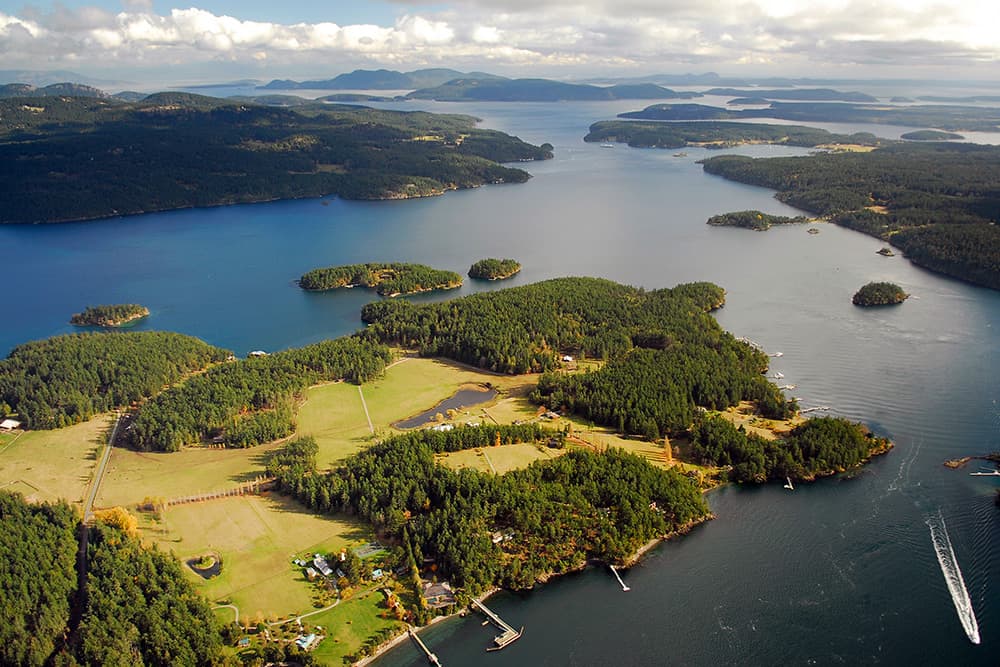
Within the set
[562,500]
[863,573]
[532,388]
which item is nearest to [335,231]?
[532,388]

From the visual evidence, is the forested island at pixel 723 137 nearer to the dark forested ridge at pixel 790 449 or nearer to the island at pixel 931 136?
the island at pixel 931 136

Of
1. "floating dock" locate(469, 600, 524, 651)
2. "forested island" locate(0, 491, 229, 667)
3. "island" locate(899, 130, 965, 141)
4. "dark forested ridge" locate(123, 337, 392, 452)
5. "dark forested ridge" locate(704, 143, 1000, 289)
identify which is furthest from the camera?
"island" locate(899, 130, 965, 141)

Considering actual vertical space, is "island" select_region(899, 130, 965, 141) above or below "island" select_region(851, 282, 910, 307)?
above

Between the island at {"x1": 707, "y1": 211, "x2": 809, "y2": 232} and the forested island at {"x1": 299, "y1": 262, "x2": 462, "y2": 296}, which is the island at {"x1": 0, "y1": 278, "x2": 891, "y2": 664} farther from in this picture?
the island at {"x1": 707, "y1": 211, "x2": 809, "y2": 232}

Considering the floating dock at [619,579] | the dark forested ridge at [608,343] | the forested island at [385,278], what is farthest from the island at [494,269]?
the floating dock at [619,579]

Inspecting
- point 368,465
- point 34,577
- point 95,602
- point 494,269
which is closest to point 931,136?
point 494,269

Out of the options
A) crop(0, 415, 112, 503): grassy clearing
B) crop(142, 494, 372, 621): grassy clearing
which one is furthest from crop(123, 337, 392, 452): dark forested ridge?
crop(142, 494, 372, 621): grassy clearing
